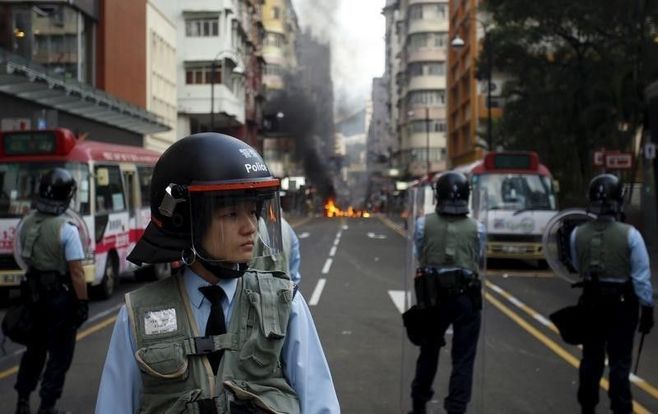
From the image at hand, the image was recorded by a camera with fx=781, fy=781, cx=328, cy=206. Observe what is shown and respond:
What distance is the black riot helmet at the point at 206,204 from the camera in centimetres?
216

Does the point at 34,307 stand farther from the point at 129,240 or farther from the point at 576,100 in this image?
the point at 576,100

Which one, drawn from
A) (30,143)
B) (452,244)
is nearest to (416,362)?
(452,244)

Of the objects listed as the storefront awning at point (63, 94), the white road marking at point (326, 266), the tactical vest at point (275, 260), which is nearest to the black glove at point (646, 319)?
the tactical vest at point (275, 260)

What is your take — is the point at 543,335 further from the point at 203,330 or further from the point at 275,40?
the point at 275,40

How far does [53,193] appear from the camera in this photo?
609 centimetres

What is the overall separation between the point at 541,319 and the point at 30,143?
28.5 feet

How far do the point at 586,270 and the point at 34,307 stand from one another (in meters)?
4.16

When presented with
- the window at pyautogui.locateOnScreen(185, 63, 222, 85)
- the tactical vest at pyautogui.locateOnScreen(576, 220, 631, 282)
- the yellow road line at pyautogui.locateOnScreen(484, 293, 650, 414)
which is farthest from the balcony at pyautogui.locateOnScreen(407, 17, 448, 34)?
the tactical vest at pyautogui.locateOnScreen(576, 220, 631, 282)

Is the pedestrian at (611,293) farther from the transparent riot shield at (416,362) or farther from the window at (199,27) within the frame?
the window at (199,27)

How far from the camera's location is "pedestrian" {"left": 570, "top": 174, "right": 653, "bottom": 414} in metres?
5.54

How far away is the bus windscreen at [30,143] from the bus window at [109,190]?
0.95 metres

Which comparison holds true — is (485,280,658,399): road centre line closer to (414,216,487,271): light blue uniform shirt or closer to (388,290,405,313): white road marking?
(388,290,405,313): white road marking

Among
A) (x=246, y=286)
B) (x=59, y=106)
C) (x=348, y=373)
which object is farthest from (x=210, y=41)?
(x=246, y=286)

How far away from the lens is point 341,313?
1163 cm
